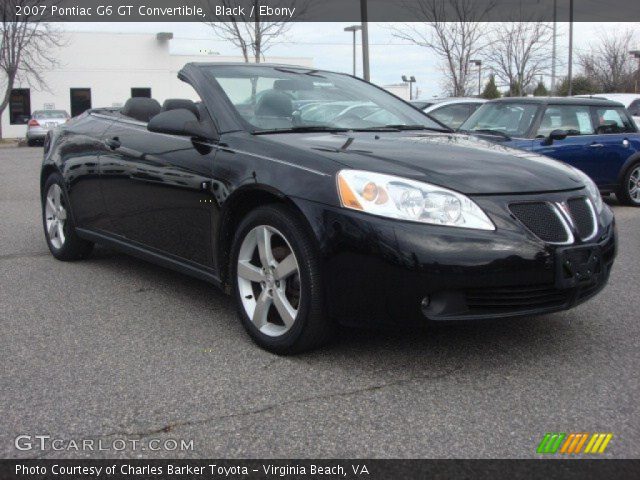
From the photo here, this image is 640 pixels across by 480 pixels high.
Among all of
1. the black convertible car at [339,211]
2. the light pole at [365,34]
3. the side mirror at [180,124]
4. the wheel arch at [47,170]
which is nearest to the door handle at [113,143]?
the black convertible car at [339,211]

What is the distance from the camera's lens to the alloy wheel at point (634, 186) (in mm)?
10344

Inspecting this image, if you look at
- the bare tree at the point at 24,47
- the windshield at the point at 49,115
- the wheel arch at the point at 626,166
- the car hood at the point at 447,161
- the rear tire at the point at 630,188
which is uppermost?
the bare tree at the point at 24,47

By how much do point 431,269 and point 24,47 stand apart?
132ft

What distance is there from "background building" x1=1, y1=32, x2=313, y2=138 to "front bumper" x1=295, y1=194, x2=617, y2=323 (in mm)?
39104

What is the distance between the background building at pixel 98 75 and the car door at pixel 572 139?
33003 millimetres

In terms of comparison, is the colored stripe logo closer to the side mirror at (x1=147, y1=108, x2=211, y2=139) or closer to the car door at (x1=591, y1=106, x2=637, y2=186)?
the side mirror at (x1=147, y1=108, x2=211, y2=139)

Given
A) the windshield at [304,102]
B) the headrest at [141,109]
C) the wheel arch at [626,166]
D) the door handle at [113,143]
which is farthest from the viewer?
the wheel arch at [626,166]

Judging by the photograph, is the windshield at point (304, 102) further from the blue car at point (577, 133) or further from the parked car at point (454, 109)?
the parked car at point (454, 109)

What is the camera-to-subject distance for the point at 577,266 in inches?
140

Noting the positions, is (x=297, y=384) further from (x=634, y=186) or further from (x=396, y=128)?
(x=634, y=186)

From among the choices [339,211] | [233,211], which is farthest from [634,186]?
[339,211]

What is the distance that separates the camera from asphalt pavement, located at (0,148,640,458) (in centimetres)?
287

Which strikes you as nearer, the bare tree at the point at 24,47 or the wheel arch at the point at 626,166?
the wheel arch at the point at 626,166

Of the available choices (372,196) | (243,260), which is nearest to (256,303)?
(243,260)
